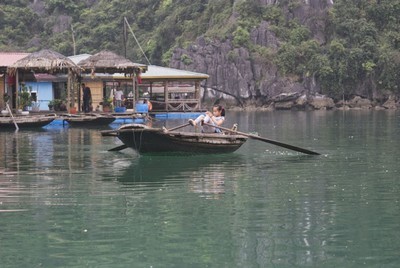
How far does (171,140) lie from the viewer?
66.3ft

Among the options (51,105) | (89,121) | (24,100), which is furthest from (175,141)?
(51,105)

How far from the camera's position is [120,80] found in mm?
46531

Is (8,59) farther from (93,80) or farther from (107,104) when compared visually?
(93,80)

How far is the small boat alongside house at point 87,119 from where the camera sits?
34188 millimetres

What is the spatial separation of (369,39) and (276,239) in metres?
62.9

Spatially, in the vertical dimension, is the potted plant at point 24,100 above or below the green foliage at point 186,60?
below

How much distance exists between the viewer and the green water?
Result: 9.47m

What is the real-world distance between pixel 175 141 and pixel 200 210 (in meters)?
8.05

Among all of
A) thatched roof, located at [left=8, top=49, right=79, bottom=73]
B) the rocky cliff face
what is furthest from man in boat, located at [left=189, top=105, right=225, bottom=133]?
the rocky cliff face

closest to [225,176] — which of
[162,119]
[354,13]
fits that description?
[162,119]

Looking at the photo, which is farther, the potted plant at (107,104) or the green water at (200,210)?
the potted plant at (107,104)

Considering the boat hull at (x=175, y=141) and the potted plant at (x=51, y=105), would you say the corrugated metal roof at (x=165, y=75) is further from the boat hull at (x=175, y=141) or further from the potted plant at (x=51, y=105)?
the boat hull at (x=175, y=141)

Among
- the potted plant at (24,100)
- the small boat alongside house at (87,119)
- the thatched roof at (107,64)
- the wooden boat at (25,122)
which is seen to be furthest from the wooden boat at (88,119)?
the potted plant at (24,100)

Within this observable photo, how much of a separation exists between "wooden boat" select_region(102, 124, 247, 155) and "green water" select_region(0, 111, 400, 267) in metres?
0.30
